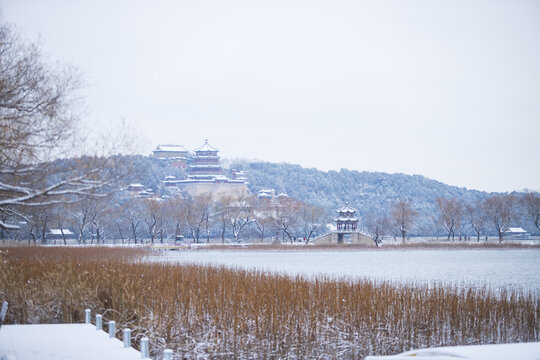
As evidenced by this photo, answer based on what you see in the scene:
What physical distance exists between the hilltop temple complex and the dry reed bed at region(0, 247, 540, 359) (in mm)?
55353

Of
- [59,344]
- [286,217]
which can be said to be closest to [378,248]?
[286,217]

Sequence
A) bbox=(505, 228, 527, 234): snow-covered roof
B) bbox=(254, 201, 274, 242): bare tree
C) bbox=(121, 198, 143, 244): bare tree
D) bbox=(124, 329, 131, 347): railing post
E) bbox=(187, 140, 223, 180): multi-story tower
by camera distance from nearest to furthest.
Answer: bbox=(124, 329, 131, 347): railing post, bbox=(121, 198, 143, 244): bare tree, bbox=(254, 201, 274, 242): bare tree, bbox=(505, 228, 527, 234): snow-covered roof, bbox=(187, 140, 223, 180): multi-story tower

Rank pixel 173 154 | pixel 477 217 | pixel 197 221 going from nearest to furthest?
pixel 197 221, pixel 477 217, pixel 173 154

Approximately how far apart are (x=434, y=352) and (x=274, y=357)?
10.0 feet

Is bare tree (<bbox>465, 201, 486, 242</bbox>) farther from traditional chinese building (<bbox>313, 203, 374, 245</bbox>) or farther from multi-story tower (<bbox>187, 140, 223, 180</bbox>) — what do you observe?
multi-story tower (<bbox>187, 140, 223, 180</bbox>)

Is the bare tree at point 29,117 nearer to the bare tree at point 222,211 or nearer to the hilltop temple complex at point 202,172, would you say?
the bare tree at point 222,211

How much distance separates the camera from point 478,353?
620cm

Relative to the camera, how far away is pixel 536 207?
49.9 metres

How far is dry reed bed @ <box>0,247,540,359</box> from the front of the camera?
29.8 feet

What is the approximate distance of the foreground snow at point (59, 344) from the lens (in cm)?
653

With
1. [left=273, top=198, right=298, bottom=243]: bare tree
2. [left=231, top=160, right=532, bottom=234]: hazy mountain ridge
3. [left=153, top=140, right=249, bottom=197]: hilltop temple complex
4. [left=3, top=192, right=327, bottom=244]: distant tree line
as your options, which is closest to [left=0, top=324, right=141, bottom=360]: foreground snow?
[left=3, top=192, right=327, bottom=244]: distant tree line

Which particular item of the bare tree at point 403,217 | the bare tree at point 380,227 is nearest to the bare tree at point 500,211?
the bare tree at point 403,217

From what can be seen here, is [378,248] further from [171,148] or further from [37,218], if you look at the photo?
[171,148]

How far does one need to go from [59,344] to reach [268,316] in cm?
318
